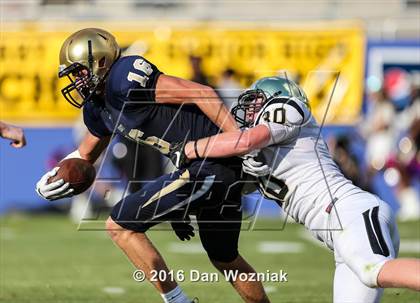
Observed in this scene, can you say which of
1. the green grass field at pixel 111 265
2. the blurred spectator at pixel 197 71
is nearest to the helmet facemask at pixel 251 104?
the green grass field at pixel 111 265

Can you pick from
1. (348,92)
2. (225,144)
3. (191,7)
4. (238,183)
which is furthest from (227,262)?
(191,7)

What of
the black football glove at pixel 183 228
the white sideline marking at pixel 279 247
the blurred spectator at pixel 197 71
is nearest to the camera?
the black football glove at pixel 183 228

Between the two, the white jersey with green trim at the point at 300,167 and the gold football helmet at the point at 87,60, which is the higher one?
the gold football helmet at the point at 87,60

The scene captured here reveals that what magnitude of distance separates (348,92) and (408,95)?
29.4 inches

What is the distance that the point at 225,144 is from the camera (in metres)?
4.59

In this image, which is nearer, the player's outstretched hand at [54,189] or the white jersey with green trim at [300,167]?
the white jersey with green trim at [300,167]

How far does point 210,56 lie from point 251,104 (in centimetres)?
746

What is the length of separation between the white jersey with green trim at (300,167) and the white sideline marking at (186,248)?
4.39m

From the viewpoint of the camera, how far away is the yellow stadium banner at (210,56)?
479 inches

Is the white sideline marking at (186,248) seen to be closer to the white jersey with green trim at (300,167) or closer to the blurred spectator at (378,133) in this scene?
the blurred spectator at (378,133)

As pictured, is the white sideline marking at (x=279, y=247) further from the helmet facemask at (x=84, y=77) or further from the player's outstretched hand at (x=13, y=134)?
the helmet facemask at (x=84, y=77)

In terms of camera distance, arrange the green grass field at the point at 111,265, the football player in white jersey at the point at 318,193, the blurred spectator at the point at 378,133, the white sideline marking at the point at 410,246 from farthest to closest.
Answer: the blurred spectator at the point at 378,133 < the white sideline marking at the point at 410,246 < the green grass field at the point at 111,265 < the football player in white jersey at the point at 318,193

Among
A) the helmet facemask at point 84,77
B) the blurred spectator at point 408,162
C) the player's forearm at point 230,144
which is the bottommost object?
the blurred spectator at point 408,162

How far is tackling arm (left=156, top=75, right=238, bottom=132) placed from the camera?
4969 mm
